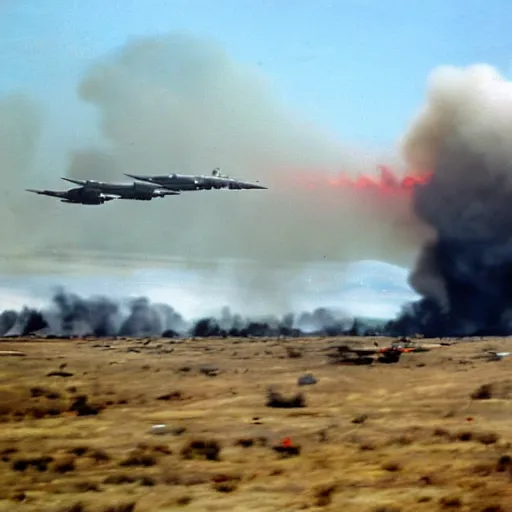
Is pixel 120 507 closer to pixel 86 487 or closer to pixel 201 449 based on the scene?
pixel 86 487

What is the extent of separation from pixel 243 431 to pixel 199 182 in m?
9.32

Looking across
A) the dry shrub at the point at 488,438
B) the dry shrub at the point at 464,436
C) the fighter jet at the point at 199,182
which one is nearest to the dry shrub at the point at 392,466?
the dry shrub at the point at 464,436

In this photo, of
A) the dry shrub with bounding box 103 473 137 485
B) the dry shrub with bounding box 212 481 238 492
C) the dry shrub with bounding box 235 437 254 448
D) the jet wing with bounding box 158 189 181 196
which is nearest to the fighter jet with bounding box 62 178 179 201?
the jet wing with bounding box 158 189 181 196

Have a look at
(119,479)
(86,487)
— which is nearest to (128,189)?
(119,479)

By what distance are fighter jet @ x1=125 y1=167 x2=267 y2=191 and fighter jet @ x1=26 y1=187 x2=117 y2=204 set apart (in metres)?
1.76

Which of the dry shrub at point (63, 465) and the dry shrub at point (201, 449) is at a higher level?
the dry shrub at point (201, 449)

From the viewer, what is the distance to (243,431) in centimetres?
1897

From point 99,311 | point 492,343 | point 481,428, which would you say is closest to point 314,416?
point 481,428

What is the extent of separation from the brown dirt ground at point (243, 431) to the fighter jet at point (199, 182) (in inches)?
223

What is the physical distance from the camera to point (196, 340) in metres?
29.9

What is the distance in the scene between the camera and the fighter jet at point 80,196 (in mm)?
23763

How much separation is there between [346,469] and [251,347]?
12.3 meters

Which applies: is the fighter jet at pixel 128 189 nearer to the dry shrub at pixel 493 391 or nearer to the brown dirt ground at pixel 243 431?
the brown dirt ground at pixel 243 431

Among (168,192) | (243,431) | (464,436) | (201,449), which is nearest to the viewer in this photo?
(201,449)
